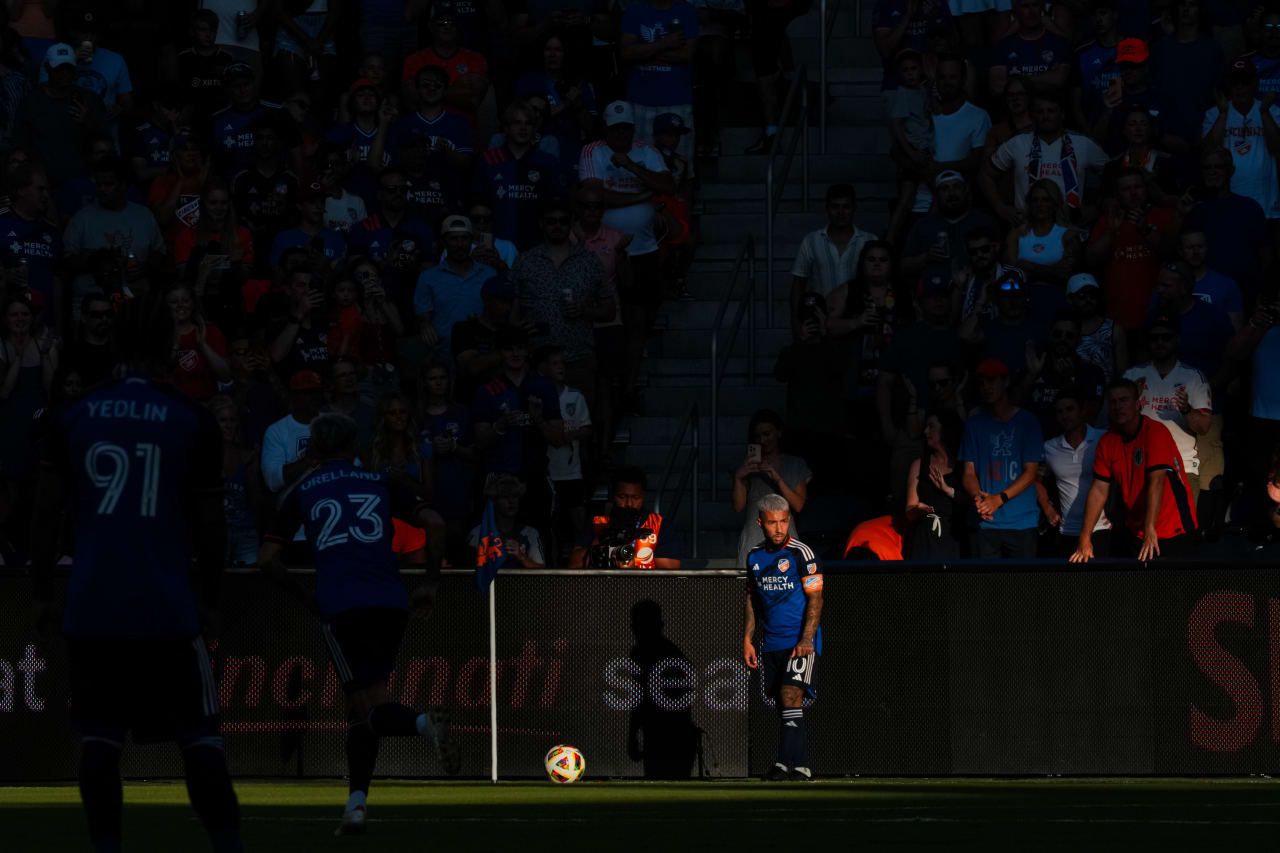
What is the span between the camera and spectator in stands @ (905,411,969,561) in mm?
15219

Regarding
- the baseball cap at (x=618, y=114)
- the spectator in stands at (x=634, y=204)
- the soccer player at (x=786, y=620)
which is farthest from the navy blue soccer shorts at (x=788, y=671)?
the baseball cap at (x=618, y=114)

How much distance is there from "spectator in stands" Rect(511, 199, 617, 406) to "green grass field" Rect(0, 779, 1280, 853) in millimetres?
4081

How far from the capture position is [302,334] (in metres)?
16.6

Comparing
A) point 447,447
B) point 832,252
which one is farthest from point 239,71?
point 832,252

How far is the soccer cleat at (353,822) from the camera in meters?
9.88

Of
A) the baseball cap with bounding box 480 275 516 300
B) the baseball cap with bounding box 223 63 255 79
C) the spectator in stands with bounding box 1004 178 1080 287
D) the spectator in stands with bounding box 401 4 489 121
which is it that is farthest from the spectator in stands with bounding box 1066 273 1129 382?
the baseball cap with bounding box 223 63 255 79

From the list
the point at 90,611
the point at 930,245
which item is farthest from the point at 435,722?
the point at 930,245

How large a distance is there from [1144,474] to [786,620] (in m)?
2.81

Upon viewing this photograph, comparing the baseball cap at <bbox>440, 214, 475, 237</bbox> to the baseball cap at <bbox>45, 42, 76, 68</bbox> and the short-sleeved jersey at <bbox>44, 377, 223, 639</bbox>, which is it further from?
the short-sleeved jersey at <bbox>44, 377, 223, 639</bbox>

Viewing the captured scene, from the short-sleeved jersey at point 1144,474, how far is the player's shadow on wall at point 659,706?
10.7ft

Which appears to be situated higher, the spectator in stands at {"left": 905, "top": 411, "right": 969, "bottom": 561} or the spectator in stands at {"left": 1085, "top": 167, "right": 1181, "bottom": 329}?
the spectator in stands at {"left": 1085, "top": 167, "right": 1181, "bottom": 329}

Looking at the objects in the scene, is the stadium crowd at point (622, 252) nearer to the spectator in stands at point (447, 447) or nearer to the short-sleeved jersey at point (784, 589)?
the spectator in stands at point (447, 447)

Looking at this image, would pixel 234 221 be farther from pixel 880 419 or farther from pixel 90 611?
pixel 90 611

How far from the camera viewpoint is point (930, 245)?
55.8ft
